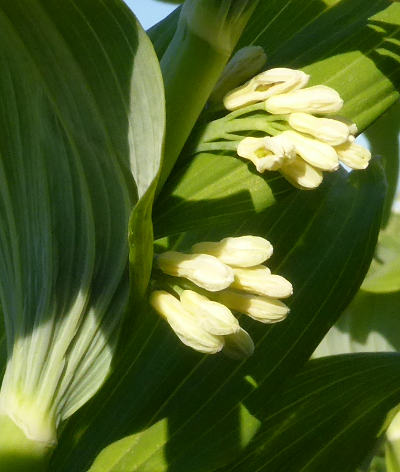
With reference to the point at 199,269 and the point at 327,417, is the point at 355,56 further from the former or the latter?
the point at 327,417

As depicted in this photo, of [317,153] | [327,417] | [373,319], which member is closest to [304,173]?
[317,153]

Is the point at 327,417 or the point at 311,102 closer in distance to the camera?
the point at 311,102

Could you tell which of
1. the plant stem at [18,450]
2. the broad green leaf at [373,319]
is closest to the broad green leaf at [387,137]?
the broad green leaf at [373,319]

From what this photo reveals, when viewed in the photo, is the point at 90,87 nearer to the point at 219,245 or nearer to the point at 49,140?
the point at 49,140

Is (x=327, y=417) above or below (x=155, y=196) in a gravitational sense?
below

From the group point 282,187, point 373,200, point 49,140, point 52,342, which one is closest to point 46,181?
point 49,140

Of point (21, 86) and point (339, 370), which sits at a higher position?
point (21, 86)
